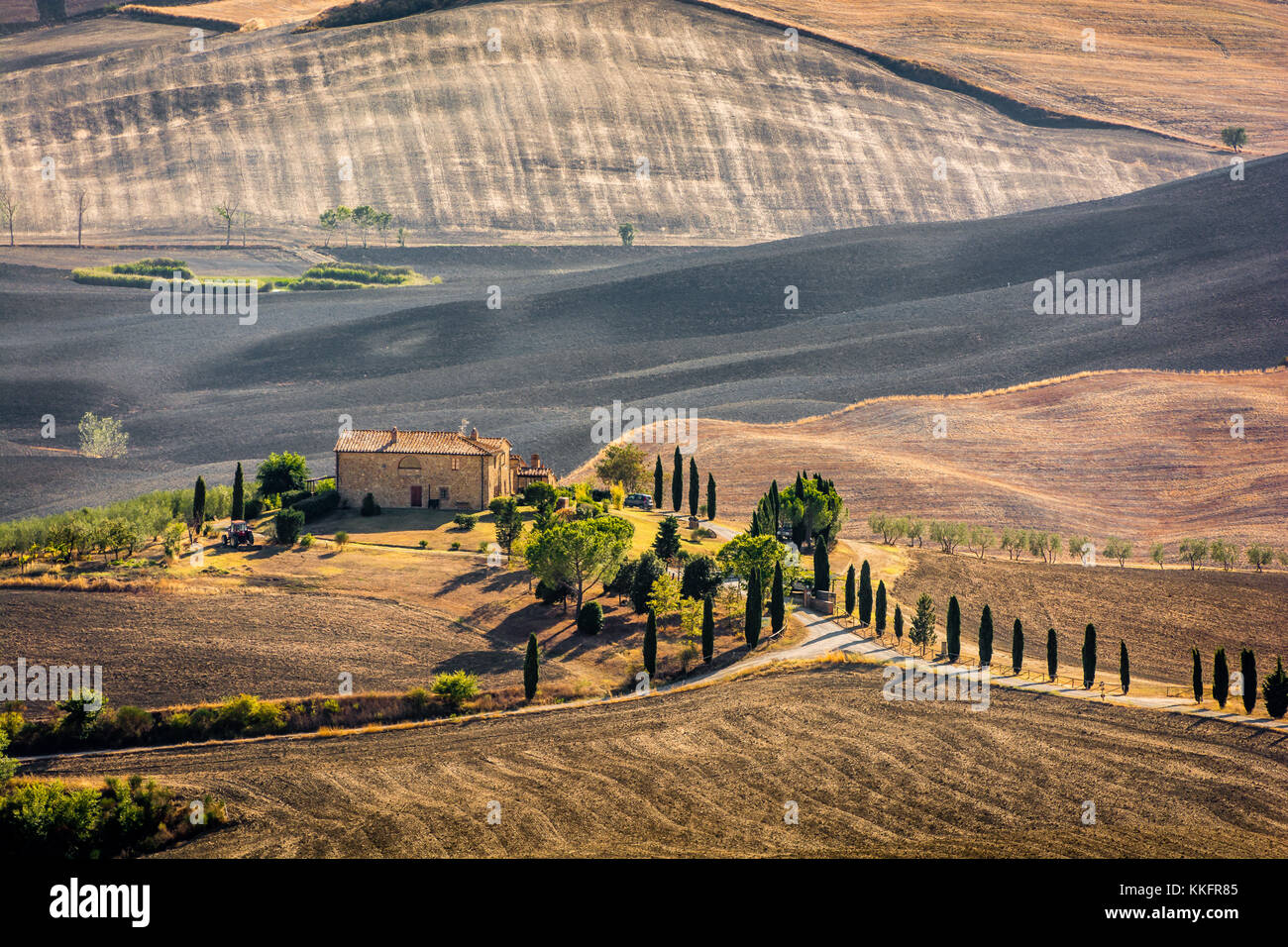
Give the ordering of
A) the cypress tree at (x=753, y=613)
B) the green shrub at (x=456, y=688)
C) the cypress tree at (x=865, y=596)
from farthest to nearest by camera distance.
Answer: the cypress tree at (x=865, y=596) < the cypress tree at (x=753, y=613) < the green shrub at (x=456, y=688)

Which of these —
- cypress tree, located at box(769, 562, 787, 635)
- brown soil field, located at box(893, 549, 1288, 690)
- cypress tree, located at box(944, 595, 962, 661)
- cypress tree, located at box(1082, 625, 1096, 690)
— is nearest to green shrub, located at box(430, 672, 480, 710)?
cypress tree, located at box(769, 562, 787, 635)

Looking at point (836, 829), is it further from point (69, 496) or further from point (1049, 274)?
point (1049, 274)

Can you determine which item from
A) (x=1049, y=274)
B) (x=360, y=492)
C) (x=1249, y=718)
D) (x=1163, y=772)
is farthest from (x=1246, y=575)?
(x=1049, y=274)

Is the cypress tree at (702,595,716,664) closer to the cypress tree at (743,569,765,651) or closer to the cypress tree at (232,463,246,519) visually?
the cypress tree at (743,569,765,651)

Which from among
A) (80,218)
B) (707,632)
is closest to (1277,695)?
(707,632)

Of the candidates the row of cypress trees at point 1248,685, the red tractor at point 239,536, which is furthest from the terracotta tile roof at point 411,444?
the row of cypress trees at point 1248,685

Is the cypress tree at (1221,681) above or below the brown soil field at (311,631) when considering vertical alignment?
below

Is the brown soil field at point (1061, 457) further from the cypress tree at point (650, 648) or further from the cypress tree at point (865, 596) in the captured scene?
the cypress tree at point (650, 648)
